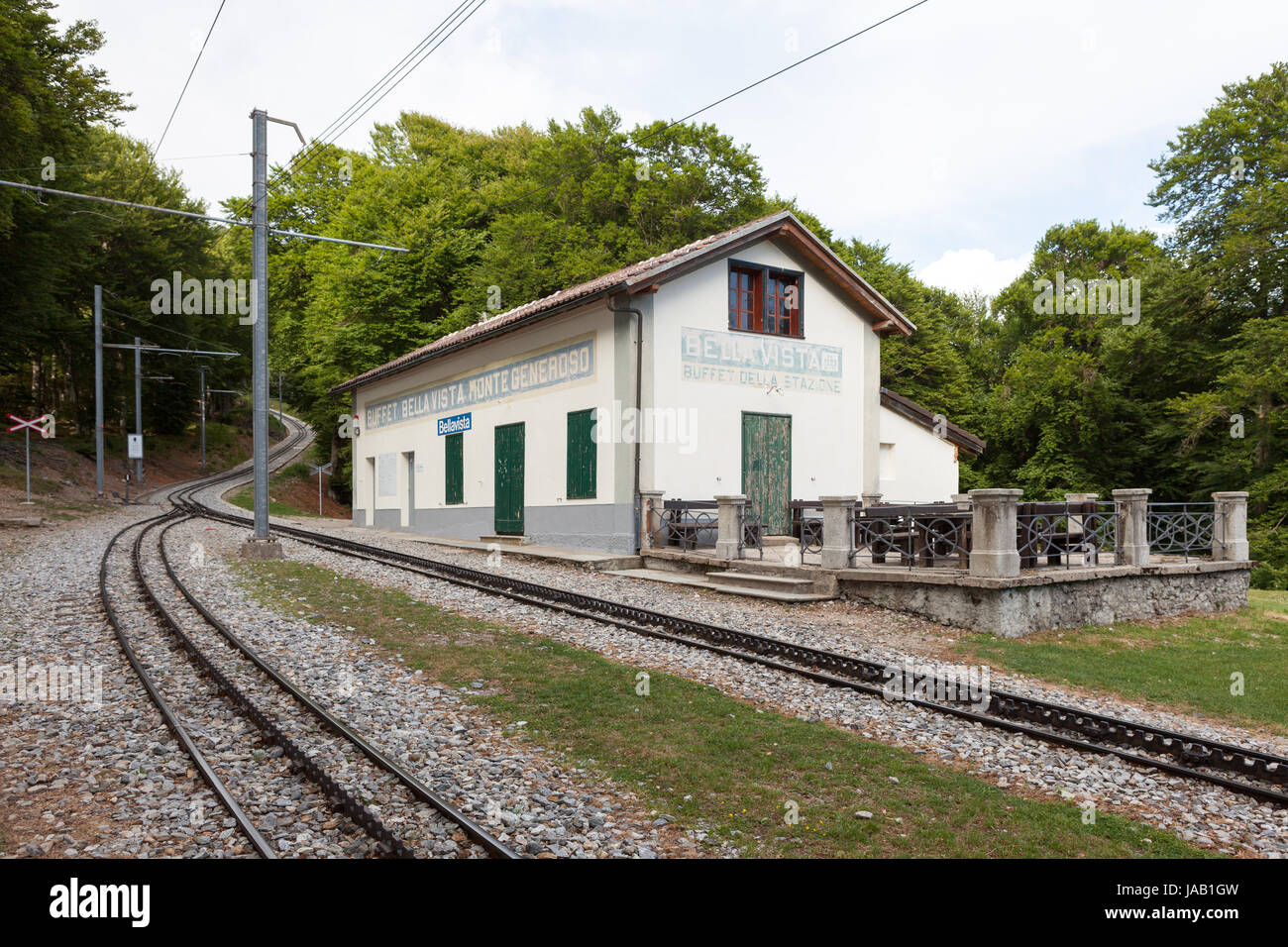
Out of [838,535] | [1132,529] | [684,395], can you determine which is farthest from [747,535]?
[1132,529]

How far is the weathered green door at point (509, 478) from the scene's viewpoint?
66.6 feet

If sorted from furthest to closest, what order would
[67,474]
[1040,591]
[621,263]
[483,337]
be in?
[67,474] → [621,263] → [483,337] → [1040,591]

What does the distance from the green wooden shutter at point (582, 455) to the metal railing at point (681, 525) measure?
1.84m

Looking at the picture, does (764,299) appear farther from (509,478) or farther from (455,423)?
(455,423)

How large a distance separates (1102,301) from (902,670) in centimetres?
3429

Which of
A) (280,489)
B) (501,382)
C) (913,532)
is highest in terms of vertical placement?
(501,382)

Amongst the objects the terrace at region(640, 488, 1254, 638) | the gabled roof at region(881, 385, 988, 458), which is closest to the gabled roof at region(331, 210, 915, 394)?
the gabled roof at region(881, 385, 988, 458)

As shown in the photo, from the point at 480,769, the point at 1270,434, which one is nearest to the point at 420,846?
the point at 480,769

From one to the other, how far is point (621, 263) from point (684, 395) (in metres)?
16.3

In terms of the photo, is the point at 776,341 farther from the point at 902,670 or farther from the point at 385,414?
the point at 385,414

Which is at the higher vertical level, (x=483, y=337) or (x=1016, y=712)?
(x=483, y=337)

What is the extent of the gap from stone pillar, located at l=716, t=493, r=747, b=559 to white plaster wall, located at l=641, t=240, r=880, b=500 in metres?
2.71

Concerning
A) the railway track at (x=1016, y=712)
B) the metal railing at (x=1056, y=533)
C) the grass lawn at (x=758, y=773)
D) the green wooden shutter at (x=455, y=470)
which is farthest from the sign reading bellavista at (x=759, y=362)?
the grass lawn at (x=758, y=773)

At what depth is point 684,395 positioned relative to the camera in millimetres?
17328
